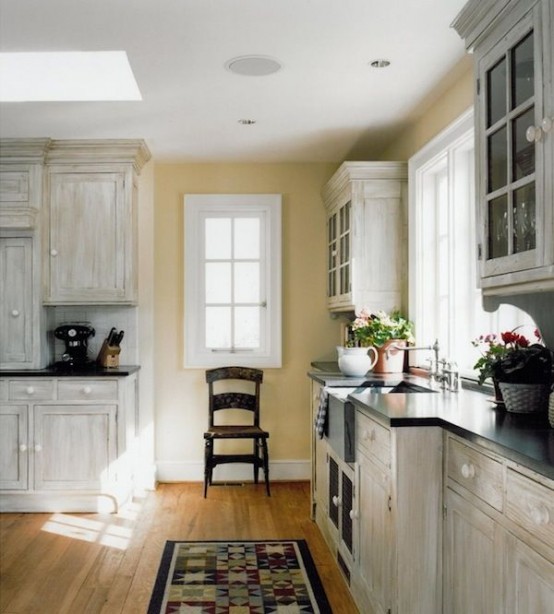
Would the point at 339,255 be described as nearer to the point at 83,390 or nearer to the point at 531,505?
the point at 83,390

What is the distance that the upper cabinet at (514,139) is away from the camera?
6.00 feet

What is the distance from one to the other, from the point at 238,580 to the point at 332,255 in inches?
102

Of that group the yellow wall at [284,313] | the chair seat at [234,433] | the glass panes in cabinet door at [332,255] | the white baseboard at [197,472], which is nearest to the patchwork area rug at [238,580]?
the chair seat at [234,433]

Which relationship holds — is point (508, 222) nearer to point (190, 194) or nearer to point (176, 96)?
point (176, 96)

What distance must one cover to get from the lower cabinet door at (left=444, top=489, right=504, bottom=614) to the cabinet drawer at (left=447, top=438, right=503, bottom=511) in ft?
0.18

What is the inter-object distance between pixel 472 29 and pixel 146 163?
123 inches

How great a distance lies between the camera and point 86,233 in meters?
4.55

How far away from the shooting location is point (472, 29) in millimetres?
2305

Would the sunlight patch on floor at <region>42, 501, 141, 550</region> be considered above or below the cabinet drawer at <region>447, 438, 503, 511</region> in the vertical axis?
below

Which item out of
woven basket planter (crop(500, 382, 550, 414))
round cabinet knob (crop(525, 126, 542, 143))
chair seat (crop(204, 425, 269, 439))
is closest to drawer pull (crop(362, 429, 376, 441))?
woven basket planter (crop(500, 382, 550, 414))

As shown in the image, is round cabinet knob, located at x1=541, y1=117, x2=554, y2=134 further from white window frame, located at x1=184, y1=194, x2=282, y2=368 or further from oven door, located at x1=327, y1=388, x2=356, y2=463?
white window frame, located at x1=184, y1=194, x2=282, y2=368

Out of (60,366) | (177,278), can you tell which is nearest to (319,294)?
(177,278)

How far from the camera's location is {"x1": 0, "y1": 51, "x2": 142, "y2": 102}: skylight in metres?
3.77

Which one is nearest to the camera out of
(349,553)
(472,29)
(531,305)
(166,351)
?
(472,29)
